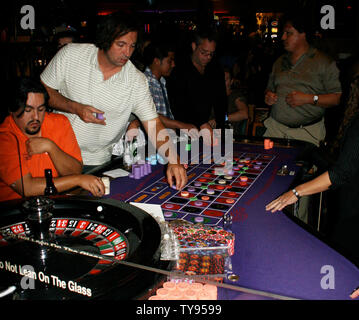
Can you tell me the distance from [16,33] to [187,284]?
7181 millimetres

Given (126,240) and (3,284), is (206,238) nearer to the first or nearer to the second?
(126,240)

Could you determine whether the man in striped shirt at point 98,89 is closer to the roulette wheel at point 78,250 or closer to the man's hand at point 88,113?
the man's hand at point 88,113

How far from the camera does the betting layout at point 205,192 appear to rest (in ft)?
6.13

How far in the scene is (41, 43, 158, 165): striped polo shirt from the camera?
2658 mm

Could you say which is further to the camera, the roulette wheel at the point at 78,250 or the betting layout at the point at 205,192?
the betting layout at the point at 205,192

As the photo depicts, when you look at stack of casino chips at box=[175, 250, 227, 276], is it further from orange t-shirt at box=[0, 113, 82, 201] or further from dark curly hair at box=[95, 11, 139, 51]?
dark curly hair at box=[95, 11, 139, 51]

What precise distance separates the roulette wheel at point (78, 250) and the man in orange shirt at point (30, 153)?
470 millimetres

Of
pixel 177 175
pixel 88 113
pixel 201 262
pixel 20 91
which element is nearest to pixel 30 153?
pixel 20 91

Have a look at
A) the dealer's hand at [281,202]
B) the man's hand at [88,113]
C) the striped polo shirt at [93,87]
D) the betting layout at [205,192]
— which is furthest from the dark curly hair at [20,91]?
the dealer's hand at [281,202]

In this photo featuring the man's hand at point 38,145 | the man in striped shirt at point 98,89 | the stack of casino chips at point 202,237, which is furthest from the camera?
the man in striped shirt at point 98,89

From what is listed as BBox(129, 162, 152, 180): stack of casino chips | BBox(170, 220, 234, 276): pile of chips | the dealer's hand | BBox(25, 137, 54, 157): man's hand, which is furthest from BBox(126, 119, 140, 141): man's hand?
BBox(170, 220, 234, 276): pile of chips

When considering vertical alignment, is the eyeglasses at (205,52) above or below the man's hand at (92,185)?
above

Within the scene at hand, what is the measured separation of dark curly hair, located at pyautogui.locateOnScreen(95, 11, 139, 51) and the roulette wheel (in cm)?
134

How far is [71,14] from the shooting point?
38.7 feet
